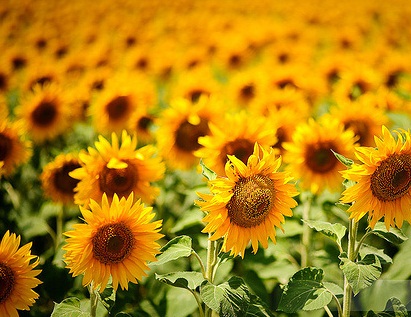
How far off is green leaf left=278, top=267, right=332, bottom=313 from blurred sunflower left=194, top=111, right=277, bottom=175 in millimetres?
765

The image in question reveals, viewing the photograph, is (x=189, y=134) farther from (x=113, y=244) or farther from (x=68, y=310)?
(x=68, y=310)

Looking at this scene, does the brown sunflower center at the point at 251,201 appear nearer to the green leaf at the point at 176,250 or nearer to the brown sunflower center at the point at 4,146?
the green leaf at the point at 176,250

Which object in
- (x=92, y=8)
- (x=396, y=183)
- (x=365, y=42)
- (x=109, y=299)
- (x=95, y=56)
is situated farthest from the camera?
(x=92, y=8)

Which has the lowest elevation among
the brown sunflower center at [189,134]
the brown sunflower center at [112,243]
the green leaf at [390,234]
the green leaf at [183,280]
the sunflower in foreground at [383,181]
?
the brown sunflower center at [189,134]

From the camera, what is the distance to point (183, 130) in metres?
3.21

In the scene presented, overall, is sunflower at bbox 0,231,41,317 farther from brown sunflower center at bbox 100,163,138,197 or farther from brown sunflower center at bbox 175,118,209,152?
brown sunflower center at bbox 175,118,209,152

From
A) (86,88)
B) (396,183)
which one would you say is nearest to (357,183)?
(396,183)

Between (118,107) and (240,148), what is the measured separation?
69.2 inches

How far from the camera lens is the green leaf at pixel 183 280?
6.02 ft

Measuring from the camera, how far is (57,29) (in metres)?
8.13

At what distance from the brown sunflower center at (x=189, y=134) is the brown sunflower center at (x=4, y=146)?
1128 mm

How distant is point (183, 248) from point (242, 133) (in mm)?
880

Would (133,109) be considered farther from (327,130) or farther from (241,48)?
(241,48)

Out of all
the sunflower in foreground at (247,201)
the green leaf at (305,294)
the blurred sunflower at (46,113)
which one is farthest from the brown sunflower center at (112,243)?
the blurred sunflower at (46,113)
